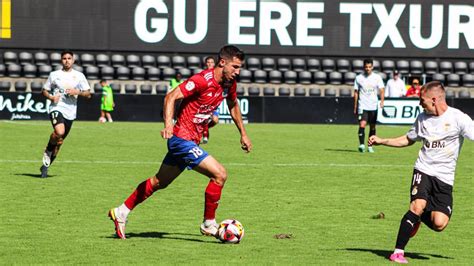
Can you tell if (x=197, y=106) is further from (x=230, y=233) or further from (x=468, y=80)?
(x=468, y=80)

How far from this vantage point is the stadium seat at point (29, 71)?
42.1 metres

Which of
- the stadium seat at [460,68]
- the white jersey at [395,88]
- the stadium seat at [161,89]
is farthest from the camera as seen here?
the stadium seat at [460,68]

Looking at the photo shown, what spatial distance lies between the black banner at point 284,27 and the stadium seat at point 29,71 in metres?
1.74

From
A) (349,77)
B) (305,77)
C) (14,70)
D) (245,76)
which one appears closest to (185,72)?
(245,76)

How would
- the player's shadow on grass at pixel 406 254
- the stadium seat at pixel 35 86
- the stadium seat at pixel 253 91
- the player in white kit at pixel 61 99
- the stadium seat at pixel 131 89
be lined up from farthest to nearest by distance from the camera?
1. the stadium seat at pixel 253 91
2. the stadium seat at pixel 131 89
3. the stadium seat at pixel 35 86
4. the player in white kit at pixel 61 99
5. the player's shadow on grass at pixel 406 254

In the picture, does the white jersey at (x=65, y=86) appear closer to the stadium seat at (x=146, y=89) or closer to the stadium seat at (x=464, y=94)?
the stadium seat at (x=146, y=89)

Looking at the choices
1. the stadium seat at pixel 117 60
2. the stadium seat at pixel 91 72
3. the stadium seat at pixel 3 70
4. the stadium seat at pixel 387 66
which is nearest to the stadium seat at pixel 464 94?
the stadium seat at pixel 387 66

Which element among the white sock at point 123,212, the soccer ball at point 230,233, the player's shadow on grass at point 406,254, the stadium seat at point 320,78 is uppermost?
the stadium seat at point 320,78

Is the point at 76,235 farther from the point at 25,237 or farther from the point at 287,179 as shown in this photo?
the point at 287,179

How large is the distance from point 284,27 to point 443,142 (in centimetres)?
3551

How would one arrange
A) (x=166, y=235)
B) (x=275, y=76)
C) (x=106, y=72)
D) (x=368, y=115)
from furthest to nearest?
(x=275, y=76) < (x=106, y=72) < (x=368, y=115) < (x=166, y=235)

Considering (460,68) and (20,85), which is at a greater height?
(460,68)

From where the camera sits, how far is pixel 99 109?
39.0 m

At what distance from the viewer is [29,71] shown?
1658 inches
